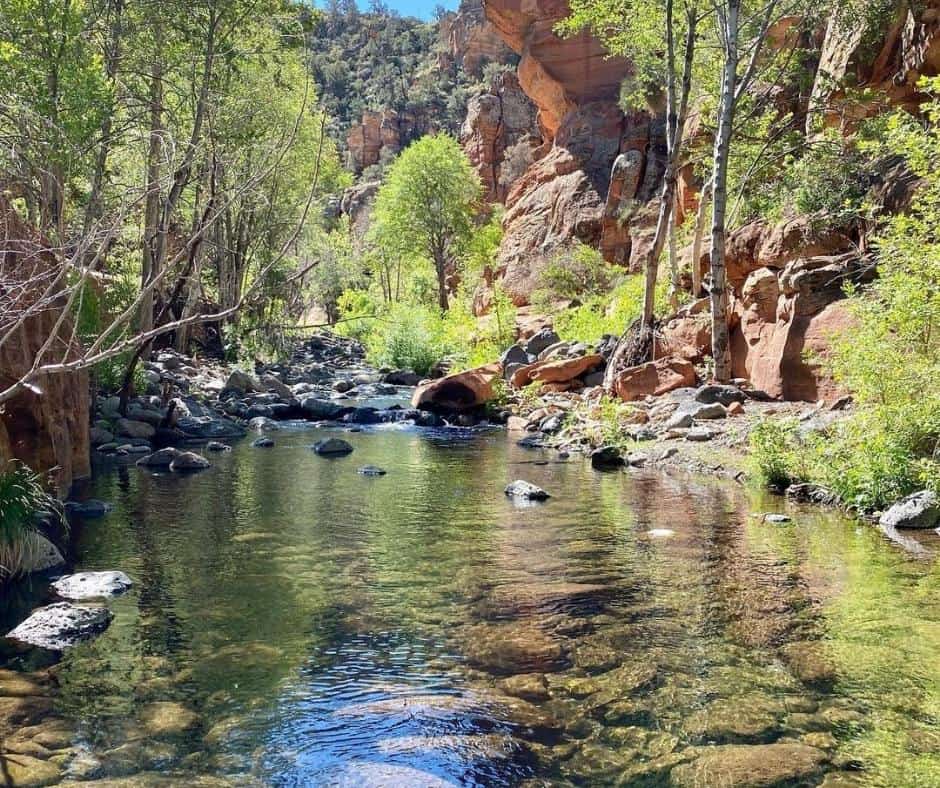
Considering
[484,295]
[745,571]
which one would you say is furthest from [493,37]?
[745,571]

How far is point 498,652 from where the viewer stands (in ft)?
22.0

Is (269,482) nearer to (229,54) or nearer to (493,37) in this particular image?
(229,54)

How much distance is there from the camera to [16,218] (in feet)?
34.3

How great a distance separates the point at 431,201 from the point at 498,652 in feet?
160

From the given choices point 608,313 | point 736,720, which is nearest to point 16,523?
point 736,720

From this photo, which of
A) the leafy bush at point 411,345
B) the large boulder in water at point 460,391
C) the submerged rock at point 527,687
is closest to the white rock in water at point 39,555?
the submerged rock at point 527,687

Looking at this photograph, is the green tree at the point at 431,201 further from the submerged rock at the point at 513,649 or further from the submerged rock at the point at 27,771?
the submerged rock at the point at 27,771

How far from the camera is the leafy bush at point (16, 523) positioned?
8.38m

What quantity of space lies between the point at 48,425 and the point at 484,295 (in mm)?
37306

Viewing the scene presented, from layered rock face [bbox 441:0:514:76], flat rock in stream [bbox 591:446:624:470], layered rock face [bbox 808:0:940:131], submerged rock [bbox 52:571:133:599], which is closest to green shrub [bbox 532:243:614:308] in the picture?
layered rock face [bbox 808:0:940:131]

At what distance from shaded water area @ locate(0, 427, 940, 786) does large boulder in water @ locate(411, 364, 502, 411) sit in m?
11.5

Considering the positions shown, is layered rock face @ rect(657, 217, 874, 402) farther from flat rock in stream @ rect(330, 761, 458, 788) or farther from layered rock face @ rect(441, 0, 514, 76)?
layered rock face @ rect(441, 0, 514, 76)

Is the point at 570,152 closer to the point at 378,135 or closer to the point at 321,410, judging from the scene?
the point at 321,410

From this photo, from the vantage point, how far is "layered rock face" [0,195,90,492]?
10.0 m
